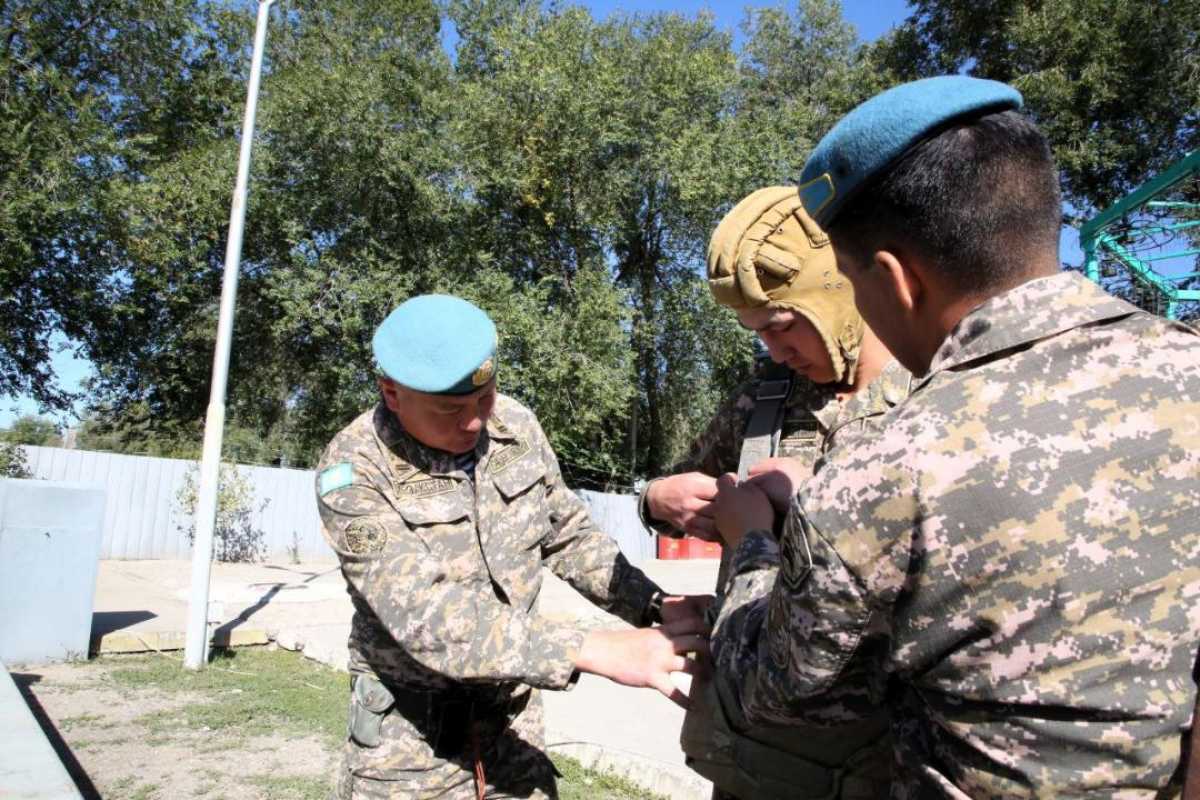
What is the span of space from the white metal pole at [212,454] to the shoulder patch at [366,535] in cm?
624

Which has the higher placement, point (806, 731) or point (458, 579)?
point (458, 579)

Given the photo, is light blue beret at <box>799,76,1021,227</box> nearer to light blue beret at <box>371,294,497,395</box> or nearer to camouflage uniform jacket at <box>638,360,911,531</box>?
camouflage uniform jacket at <box>638,360,911,531</box>

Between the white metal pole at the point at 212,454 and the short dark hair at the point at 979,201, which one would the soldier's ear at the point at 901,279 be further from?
the white metal pole at the point at 212,454

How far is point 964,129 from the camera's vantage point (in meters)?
1.19

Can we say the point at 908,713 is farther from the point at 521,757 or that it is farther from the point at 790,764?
the point at 521,757

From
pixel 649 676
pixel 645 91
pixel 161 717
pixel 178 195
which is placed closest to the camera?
pixel 649 676

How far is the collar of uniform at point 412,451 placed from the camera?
2553mm

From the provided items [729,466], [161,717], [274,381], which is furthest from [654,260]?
[729,466]

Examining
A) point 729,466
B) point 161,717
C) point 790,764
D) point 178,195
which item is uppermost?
point 178,195

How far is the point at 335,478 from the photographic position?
2.34m

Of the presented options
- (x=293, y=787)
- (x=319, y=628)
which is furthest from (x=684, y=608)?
(x=319, y=628)

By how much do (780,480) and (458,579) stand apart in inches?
43.8

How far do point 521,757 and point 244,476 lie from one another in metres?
17.7

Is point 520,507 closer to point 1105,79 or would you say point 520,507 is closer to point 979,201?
point 979,201
